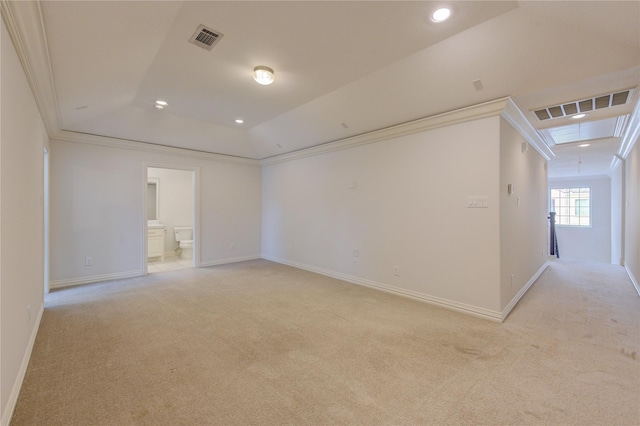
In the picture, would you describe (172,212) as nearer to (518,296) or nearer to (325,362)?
(325,362)

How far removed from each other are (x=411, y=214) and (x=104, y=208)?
16.4 feet

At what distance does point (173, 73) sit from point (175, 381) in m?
3.06

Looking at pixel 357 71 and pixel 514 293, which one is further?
pixel 514 293

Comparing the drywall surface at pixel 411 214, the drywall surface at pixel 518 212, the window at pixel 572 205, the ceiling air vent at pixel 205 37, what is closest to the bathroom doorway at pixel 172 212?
the drywall surface at pixel 411 214

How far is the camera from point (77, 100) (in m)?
3.28

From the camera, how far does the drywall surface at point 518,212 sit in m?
3.22

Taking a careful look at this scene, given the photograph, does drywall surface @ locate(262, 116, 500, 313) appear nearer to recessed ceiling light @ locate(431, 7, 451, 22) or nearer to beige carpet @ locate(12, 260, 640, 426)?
beige carpet @ locate(12, 260, 640, 426)

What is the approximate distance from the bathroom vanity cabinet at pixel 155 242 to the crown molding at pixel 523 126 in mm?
6819

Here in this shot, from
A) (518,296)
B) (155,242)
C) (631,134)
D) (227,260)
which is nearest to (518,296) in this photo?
(518,296)

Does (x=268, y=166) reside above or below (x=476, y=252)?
above

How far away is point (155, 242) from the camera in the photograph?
20.9 feet

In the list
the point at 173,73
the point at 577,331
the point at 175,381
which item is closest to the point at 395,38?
the point at 173,73

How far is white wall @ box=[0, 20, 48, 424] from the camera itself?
5.24ft

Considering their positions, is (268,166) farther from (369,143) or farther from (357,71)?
(357,71)
